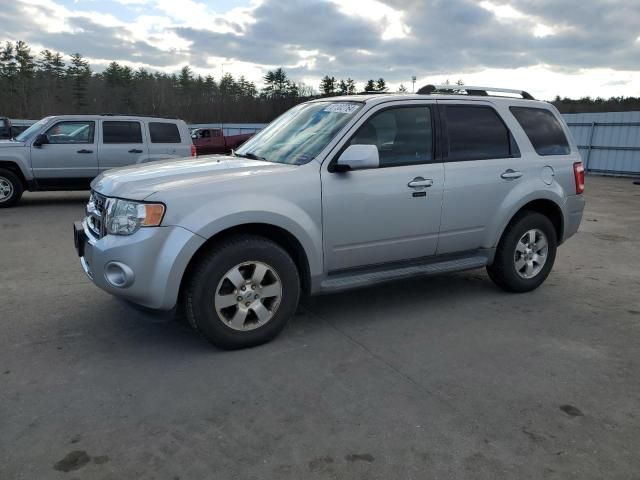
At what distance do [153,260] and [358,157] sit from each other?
1632mm

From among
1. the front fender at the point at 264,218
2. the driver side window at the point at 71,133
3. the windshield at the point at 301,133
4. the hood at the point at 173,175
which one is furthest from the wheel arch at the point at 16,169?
the front fender at the point at 264,218

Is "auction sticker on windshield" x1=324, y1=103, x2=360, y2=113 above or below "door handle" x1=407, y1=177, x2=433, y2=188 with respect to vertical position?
above

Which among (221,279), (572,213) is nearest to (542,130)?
(572,213)

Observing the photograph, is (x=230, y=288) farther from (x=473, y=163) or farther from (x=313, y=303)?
(x=473, y=163)

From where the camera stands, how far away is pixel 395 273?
14.4 ft

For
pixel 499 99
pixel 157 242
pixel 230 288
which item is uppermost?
pixel 499 99

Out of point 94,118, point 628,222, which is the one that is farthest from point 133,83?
point 628,222

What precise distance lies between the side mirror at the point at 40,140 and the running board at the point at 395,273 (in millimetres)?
8489

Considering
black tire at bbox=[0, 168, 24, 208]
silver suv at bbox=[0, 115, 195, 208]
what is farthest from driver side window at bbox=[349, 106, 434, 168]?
black tire at bbox=[0, 168, 24, 208]

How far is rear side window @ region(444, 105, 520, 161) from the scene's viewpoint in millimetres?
4676

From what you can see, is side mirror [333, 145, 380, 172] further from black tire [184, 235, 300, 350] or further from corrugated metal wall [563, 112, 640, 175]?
corrugated metal wall [563, 112, 640, 175]

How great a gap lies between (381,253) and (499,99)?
2083mm

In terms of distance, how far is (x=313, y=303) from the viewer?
192 inches

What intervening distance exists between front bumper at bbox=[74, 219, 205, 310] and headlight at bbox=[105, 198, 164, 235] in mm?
46
